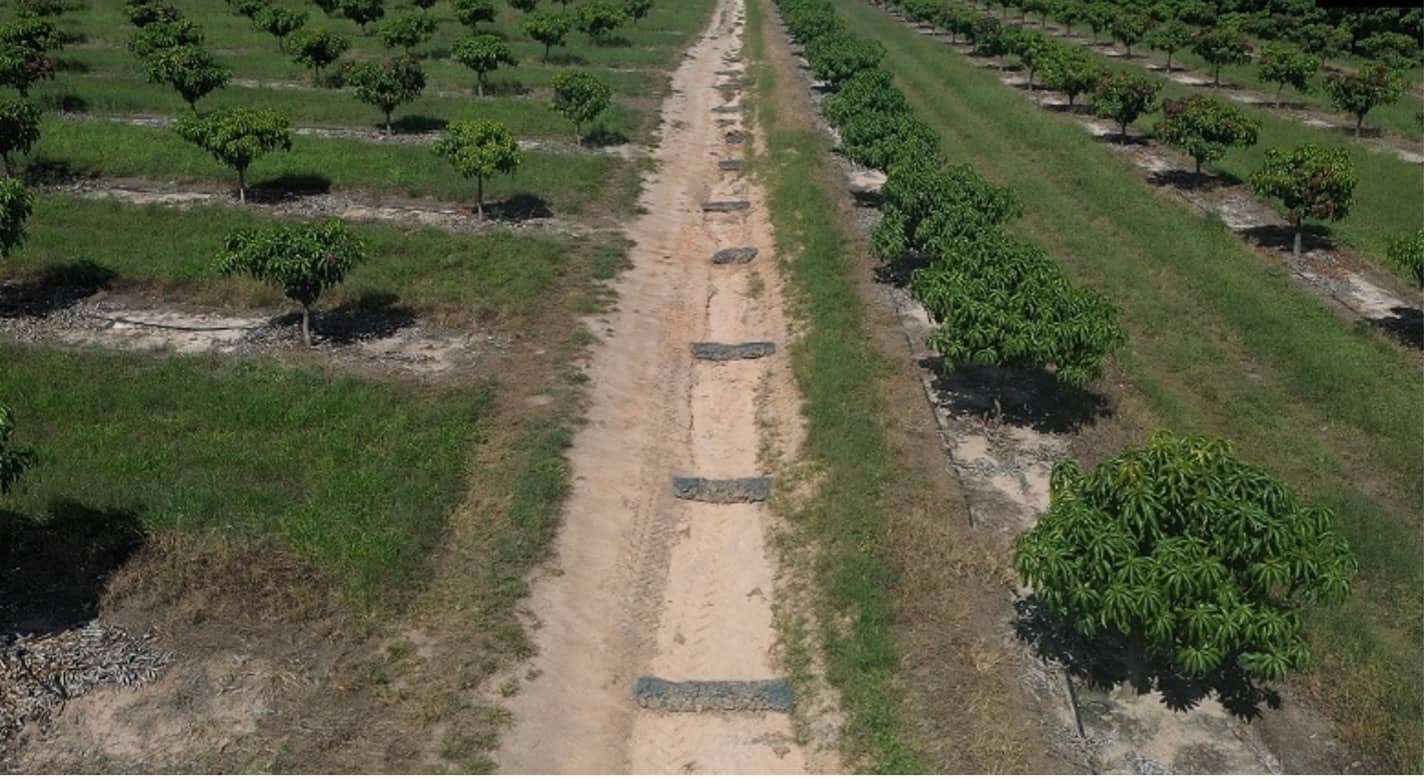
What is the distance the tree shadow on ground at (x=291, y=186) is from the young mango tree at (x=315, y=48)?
47.9ft

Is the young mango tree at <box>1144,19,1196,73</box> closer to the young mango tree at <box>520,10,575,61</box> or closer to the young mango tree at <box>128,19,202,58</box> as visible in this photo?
the young mango tree at <box>520,10,575,61</box>

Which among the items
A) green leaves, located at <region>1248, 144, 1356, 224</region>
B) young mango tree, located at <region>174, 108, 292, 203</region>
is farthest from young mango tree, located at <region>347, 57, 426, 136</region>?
green leaves, located at <region>1248, 144, 1356, 224</region>

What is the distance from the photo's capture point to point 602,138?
50.9 m

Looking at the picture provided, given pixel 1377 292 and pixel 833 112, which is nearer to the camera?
pixel 1377 292

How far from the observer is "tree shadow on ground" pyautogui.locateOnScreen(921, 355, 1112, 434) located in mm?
25422

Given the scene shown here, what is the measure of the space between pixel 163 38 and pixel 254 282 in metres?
32.2

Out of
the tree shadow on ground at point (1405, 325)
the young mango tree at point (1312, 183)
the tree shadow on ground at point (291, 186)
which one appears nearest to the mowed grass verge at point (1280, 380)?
the tree shadow on ground at point (1405, 325)

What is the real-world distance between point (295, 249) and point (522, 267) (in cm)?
871

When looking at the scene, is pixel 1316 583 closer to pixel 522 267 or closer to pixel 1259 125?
pixel 522 267

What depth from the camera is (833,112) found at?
46.7 metres

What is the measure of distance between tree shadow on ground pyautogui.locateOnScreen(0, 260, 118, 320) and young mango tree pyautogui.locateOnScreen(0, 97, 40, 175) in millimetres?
8349

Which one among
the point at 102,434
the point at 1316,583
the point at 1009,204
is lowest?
the point at 102,434

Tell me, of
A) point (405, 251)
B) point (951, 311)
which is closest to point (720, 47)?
point (405, 251)

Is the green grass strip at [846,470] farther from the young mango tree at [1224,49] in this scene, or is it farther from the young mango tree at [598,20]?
the young mango tree at [1224,49]
